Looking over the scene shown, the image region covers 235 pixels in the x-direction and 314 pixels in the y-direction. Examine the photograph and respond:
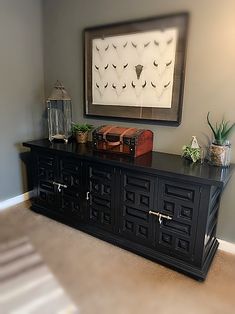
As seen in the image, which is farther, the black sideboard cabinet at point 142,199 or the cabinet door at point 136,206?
the cabinet door at point 136,206

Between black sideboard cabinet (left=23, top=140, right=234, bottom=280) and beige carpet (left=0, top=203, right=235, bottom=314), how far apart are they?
0.09 m

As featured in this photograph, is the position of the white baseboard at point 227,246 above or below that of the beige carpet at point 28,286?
above

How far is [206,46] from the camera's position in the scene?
1.89 meters

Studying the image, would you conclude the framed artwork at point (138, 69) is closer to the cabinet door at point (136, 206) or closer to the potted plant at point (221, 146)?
the potted plant at point (221, 146)

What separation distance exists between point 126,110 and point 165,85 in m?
0.43

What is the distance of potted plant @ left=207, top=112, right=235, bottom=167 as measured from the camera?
72.6 inches

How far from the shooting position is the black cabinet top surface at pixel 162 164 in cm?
162

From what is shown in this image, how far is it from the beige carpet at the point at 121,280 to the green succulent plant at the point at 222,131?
3.01 feet

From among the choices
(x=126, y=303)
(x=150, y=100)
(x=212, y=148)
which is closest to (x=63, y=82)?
(x=150, y=100)

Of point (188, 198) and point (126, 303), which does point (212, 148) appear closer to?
point (188, 198)

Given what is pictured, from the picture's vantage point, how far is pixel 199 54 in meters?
1.93

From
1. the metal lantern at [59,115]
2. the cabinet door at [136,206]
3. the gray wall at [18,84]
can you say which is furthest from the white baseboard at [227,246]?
the gray wall at [18,84]

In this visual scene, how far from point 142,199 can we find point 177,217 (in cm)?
29

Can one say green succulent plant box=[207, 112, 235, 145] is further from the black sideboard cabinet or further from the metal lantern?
the metal lantern
